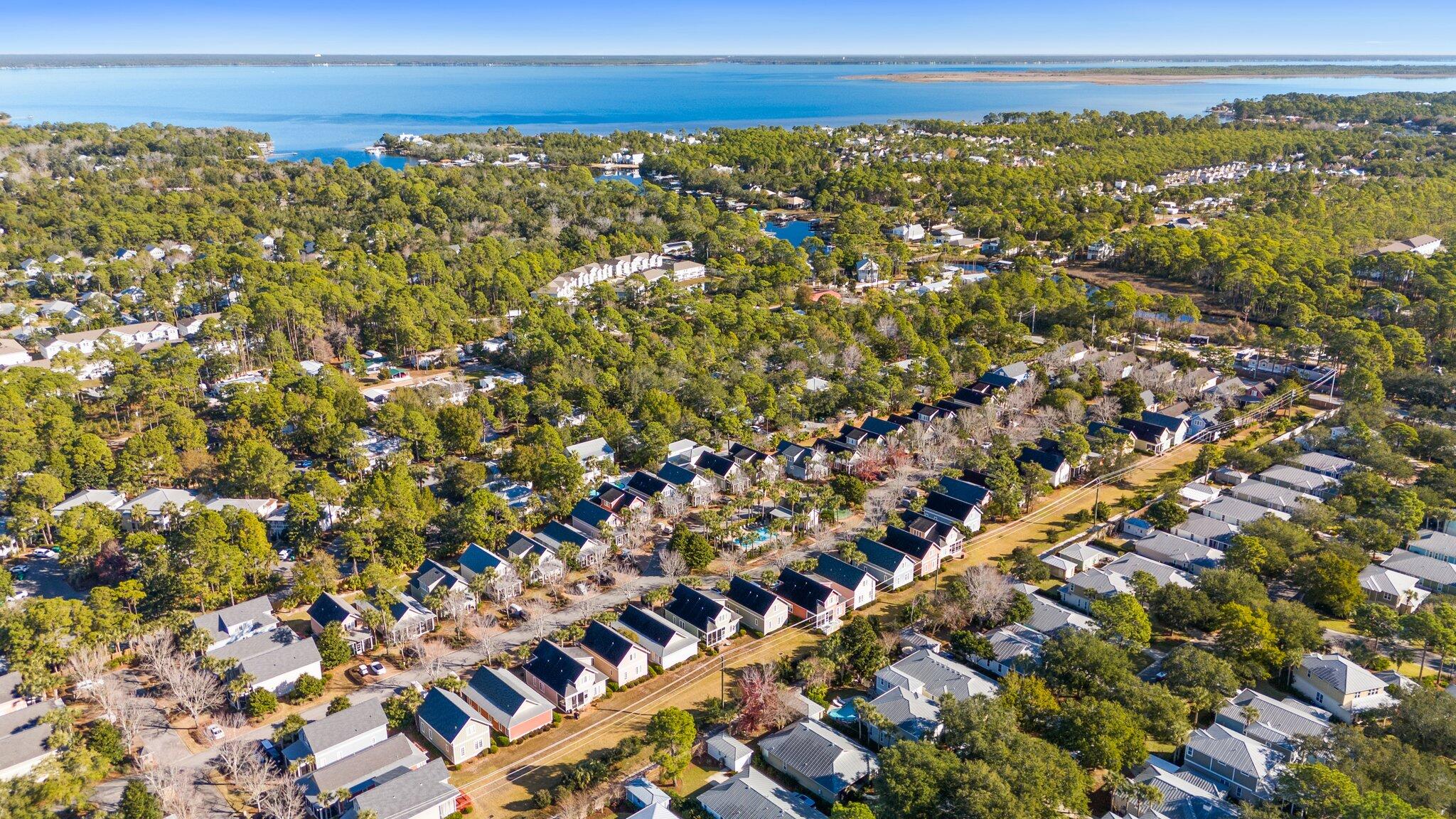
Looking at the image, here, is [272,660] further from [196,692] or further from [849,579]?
[849,579]

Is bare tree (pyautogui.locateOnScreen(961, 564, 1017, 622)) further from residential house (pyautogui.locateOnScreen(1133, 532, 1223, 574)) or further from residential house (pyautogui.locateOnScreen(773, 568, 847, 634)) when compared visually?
residential house (pyautogui.locateOnScreen(1133, 532, 1223, 574))

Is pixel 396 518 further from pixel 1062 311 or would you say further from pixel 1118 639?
pixel 1062 311

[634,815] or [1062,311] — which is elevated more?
[1062,311]

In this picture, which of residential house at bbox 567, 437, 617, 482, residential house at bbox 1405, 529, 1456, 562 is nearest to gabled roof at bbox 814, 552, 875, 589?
residential house at bbox 567, 437, 617, 482

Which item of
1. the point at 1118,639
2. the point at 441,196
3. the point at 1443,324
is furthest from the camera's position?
the point at 441,196

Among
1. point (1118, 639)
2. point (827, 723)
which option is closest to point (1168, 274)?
point (1118, 639)

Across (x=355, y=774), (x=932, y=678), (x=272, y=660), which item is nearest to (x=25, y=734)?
(x=272, y=660)

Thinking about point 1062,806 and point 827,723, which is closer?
point 1062,806

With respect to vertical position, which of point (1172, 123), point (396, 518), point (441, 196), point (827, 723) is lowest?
point (827, 723)
